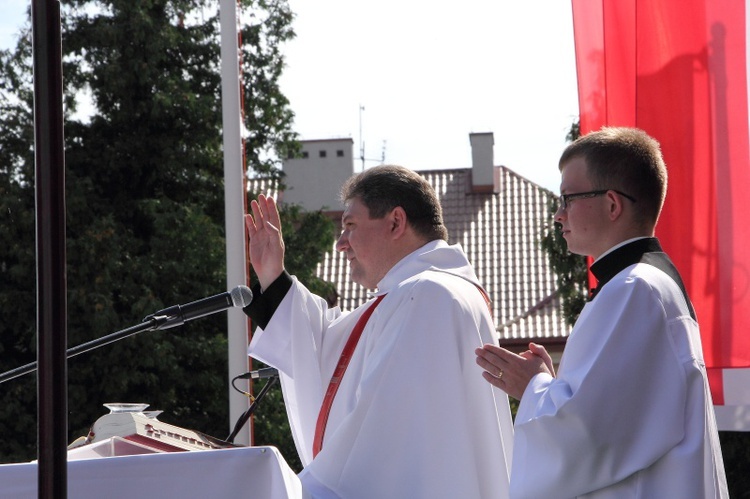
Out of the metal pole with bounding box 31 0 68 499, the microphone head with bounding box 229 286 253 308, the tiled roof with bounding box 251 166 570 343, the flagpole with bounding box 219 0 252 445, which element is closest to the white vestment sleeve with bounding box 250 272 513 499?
the microphone head with bounding box 229 286 253 308

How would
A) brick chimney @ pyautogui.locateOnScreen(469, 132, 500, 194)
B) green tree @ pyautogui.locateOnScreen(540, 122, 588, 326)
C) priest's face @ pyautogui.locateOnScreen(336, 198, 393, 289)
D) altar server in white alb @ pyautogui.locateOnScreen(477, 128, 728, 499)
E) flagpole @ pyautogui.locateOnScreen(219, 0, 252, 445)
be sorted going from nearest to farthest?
altar server in white alb @ pyautogui.locateOnScreen(477, 128, 728, 499) → priest's face @ pyautogui.locateOnScreen(336, 198, 393, 289) → flagpole @ pyautogui.locateOnScreen(219, 0, 252, 445) → green tree @ pyautogui.locateOnScreen(540, 122, 588, 326) → brick chimney @ pyautogui.locateOnScreen(469, 132, 500, 194)

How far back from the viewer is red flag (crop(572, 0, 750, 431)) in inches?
160

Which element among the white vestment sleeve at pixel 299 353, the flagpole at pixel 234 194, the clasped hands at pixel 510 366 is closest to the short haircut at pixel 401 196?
the white vestment sleeve at pixel 299 353

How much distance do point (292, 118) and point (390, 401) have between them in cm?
1208

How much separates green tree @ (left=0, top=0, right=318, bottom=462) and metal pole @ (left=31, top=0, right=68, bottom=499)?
1172cm

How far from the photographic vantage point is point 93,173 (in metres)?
14.5

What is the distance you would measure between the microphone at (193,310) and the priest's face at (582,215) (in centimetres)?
87

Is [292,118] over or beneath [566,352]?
over

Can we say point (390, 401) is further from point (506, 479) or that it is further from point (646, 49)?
point (646, 49)

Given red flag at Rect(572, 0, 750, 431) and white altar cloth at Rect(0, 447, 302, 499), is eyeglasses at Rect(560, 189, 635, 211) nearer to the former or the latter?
white altar cloth at Rect(0, 447, 302, 499)

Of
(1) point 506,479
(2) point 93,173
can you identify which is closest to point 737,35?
(1) point 506,479

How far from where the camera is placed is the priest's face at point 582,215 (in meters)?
2.67

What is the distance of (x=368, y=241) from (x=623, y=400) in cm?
142

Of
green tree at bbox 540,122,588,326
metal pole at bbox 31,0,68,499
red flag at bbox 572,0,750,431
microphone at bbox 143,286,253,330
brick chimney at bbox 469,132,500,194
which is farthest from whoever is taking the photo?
brick chimney at bbox 469,132,500,194
